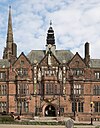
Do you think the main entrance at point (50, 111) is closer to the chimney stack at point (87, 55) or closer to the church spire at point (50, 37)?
the chimney stack at point (87, 55)

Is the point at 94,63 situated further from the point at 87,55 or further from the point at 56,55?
the point at 56,55

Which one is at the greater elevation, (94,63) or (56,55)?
(56,55)

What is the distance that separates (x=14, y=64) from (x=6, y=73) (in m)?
2.56

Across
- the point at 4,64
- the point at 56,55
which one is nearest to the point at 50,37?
the point at 56,55

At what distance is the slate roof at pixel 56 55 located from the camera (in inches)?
2918

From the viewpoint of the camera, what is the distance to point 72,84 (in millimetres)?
70875

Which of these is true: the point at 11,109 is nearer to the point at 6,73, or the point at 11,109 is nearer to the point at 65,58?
the point at 6,73

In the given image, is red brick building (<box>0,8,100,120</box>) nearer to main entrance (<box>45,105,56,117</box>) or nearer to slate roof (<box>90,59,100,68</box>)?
main entrance (<box>45,105,56,117</box>)

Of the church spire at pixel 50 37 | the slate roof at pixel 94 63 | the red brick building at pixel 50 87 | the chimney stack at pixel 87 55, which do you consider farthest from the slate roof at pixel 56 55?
the slate roof at pixel 94 63

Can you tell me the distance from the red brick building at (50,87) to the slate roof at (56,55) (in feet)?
6.92

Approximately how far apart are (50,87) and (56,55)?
8593mm

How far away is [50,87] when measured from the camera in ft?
230

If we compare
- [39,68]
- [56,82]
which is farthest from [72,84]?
[39,68]

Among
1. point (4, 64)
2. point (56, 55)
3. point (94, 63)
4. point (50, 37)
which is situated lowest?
point (4, 64)
